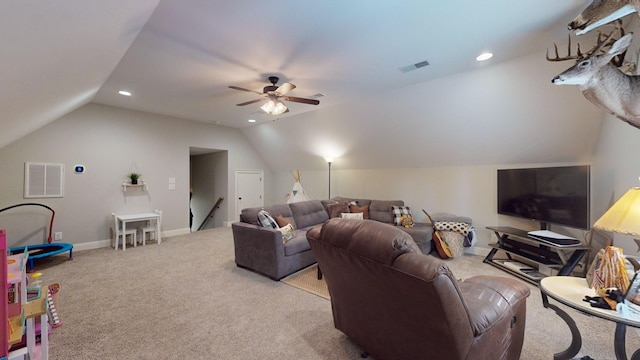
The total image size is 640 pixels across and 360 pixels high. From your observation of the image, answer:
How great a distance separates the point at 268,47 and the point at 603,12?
103 inches

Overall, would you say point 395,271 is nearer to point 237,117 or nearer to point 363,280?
point 363,280

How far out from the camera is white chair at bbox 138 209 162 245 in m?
5.03

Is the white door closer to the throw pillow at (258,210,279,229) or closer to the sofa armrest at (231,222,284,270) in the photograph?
the sofa armrest at (231,222,284,270)

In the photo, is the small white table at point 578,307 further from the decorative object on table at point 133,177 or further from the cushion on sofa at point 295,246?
the decorative object on table at point 133,177

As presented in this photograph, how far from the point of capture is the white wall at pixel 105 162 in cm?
430

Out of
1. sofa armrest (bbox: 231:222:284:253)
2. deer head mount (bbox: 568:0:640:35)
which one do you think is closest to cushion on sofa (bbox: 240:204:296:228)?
sofa armrest (bbox: 231:222:284:253)

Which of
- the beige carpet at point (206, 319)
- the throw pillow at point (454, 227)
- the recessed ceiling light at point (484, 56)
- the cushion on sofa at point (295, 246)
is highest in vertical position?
the recessed ceiling light at point (484, 56)

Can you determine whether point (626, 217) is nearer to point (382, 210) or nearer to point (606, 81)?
point (606, 81)

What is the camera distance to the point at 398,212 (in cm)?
488

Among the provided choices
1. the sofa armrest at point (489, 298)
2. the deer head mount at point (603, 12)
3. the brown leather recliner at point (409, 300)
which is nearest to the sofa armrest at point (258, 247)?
the brown leather recliner at point (409, 300)

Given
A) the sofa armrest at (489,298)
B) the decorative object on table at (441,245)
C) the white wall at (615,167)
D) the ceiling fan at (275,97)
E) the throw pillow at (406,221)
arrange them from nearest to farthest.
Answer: the sofa armrest at (489,298) < the white wall at (615,167) < the ceiling fan at (275,97) < the decorative object on table at (441,245) < the throw pillow at (406,221)

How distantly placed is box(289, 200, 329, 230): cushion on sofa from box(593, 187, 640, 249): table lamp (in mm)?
3814

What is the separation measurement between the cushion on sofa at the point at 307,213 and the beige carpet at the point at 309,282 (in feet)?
3.59

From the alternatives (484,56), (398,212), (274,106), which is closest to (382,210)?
(398,212)
